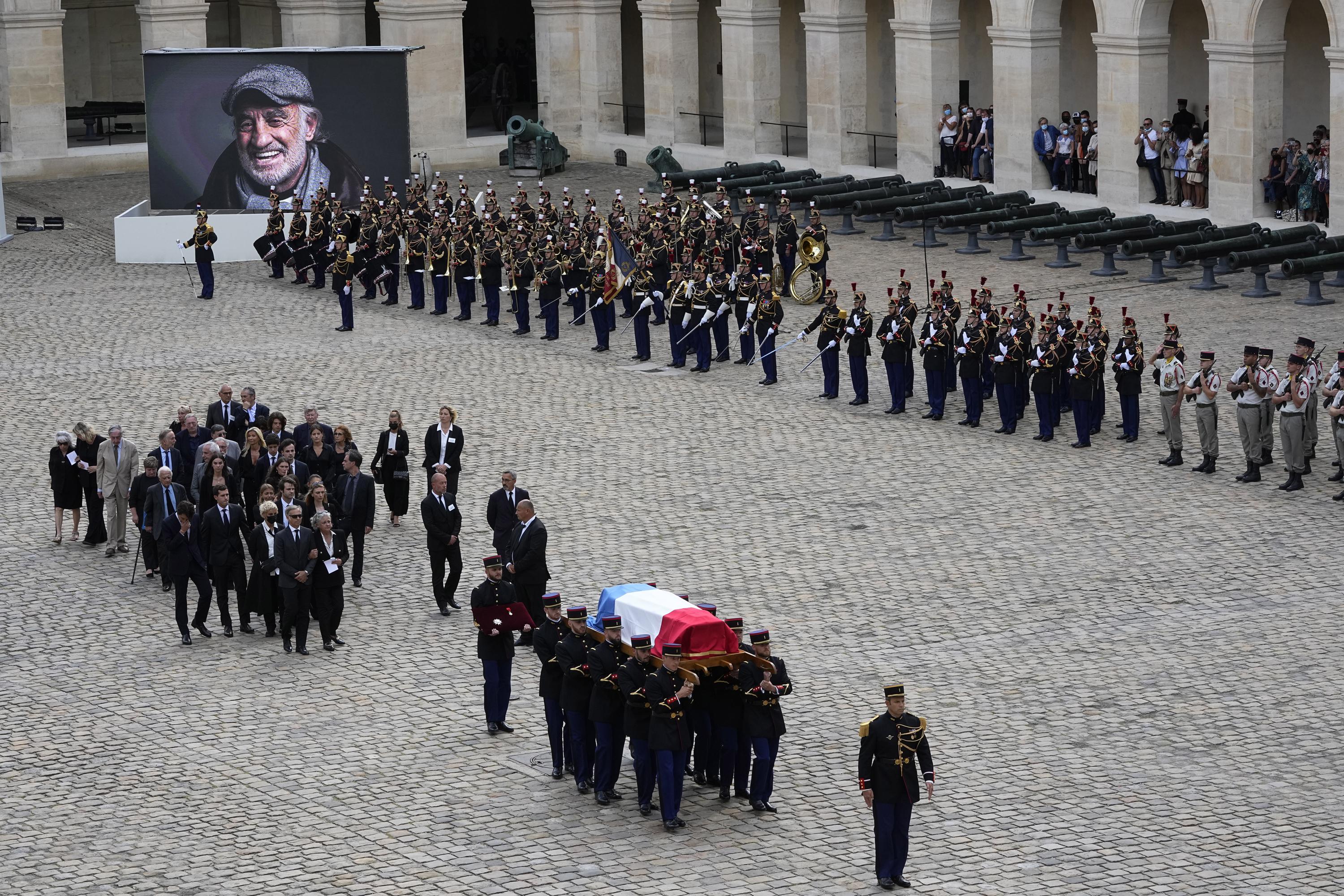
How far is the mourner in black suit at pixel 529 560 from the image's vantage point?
1605 centimetres

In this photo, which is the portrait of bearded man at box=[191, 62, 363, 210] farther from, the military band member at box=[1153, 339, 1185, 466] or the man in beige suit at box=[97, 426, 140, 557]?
the military band member at box=[1153, 339, 1185, 466]

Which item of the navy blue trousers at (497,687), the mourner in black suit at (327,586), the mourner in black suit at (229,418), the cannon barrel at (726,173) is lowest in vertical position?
the navy blue trousers at (497,687)

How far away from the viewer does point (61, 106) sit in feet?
138

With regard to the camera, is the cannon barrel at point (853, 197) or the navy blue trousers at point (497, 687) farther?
the cannon barrel at point (853, 197)

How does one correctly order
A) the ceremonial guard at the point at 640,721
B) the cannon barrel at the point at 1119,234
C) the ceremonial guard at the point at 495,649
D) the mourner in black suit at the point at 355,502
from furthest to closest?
the cannon barrel at the point at 1119,234
the mourner in black suit at the point at 355,502
the ceremonial guard at the point at 495,649
the ceremonial guard at the point at 640,721

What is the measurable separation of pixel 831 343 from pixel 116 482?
28.1 feet

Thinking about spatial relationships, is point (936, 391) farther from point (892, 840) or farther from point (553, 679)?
point (892, 840)

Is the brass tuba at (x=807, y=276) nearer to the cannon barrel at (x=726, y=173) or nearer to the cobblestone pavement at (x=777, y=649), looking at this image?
the cobblestone pavement at (x=777, y=649)

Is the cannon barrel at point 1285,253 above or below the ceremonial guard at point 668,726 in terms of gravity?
above

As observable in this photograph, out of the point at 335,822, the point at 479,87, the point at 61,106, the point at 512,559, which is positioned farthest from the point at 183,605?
the point at 479,87

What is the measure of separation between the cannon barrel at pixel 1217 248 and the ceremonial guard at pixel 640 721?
60.7 feet

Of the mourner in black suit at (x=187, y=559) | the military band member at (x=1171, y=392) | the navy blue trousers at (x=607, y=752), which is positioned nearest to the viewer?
the navy blue trousers at (x=607, y=752)

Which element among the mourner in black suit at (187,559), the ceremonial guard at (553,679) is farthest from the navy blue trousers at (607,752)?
the mourner in black suit at (187,559)

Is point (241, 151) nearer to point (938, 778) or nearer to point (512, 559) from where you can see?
point (512, 559)
